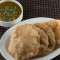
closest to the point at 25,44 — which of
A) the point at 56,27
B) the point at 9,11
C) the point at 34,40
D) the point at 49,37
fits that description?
the point at 34,40

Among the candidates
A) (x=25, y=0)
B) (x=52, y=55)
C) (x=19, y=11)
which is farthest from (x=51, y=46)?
(x=25, y=0)

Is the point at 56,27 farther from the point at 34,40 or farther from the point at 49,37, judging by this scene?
the point at 34,40

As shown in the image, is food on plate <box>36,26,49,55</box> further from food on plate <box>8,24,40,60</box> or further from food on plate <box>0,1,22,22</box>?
food on plate <box>0,1,22,22</box>

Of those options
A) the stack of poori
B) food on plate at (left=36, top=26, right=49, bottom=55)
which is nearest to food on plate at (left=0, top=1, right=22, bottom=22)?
the stack of poori

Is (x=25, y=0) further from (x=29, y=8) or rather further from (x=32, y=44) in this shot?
(x=32, y=44)

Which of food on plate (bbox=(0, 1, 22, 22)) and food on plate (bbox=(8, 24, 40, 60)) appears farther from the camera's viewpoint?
food on plate (bbox=(0, 1, 22, 22))

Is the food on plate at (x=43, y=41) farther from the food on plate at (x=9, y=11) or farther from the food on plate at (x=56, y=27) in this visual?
the food on plate at (x=9, y=11)
